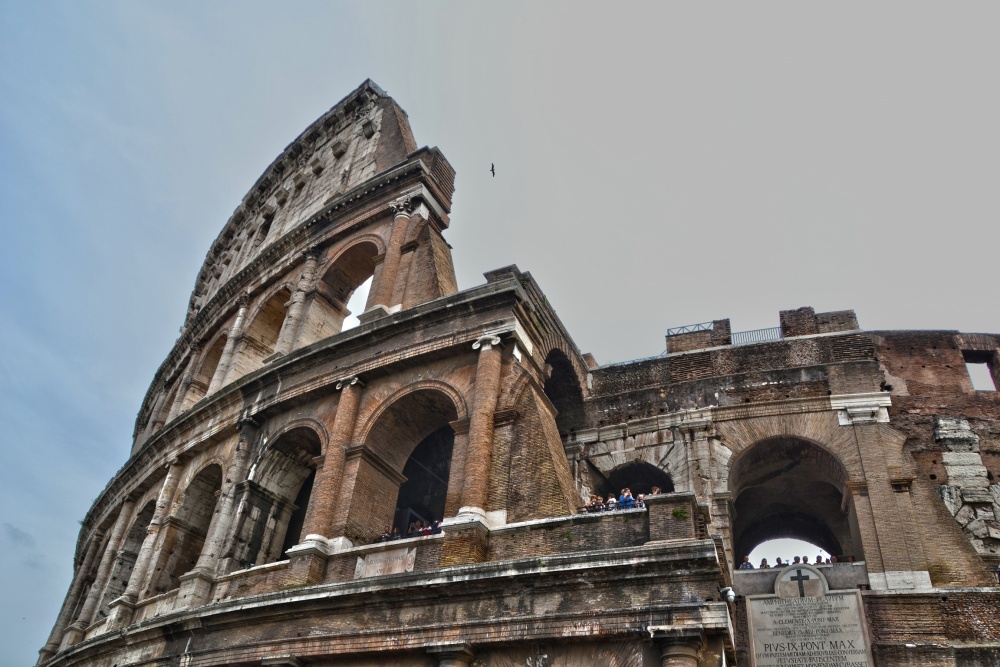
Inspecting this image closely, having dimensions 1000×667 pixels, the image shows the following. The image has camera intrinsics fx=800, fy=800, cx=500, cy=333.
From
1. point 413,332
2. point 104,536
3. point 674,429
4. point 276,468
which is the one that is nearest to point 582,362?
point 674,429

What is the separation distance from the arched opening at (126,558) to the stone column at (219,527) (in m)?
3.66

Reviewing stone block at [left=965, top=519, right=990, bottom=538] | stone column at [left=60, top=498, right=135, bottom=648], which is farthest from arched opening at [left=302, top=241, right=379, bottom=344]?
stone block at [left=965, top=519, right=990, bottom=538]

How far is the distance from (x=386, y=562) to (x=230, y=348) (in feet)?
34.0

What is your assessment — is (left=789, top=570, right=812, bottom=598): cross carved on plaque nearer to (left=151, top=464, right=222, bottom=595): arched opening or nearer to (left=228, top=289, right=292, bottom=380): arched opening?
(left=151, top=464, right=222, bottom=595): arched opening

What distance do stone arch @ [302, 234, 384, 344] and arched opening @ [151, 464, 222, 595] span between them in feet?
12.4

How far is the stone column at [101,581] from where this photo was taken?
58.5 feet

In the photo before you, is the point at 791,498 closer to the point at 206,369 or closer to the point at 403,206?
the point at 403,206

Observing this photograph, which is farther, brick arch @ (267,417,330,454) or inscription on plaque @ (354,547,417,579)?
brick arch @ (267,417,330,454)

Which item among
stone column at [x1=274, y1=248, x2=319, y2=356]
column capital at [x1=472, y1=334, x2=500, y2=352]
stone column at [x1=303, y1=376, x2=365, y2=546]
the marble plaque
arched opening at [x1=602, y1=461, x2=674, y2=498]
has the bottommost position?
the marble plaque

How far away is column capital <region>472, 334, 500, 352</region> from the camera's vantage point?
505 inches

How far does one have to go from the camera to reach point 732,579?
13.1m

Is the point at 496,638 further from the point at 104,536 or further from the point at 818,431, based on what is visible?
the point at 104,536

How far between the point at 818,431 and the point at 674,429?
2543 millimetres

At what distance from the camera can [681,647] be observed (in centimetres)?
874
